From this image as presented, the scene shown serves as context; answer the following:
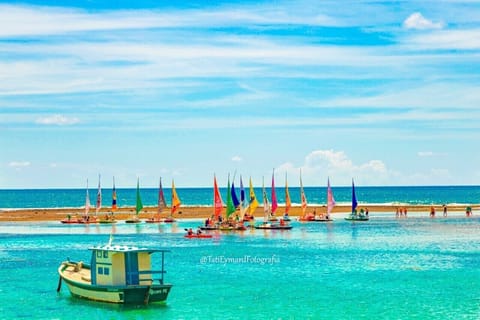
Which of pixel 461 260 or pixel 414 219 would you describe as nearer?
pixel 461 260

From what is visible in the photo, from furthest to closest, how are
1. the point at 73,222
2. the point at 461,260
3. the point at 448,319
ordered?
the point at 73,222, the point at 461,260, the point at 448,319

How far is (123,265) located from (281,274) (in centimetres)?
1912

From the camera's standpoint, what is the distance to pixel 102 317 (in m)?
49.1

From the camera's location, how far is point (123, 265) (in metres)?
51.8

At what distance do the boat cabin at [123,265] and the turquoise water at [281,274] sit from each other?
1.79m

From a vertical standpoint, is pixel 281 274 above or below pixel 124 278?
below

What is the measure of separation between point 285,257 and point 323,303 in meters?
27.1

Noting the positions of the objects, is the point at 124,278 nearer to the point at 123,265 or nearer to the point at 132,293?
the point at 123,265

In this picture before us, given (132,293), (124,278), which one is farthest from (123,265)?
(132,293)

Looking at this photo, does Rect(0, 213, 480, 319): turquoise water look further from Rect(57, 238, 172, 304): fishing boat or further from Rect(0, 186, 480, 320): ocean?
Rect(57, 238, 172, 304): fishing boat

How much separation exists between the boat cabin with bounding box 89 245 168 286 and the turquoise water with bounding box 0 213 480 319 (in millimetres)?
1791

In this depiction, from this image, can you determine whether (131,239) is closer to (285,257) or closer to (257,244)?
(257,244)

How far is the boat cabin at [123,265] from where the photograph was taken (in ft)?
169

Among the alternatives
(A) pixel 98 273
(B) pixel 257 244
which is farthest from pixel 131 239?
(A) pixel 98 273
